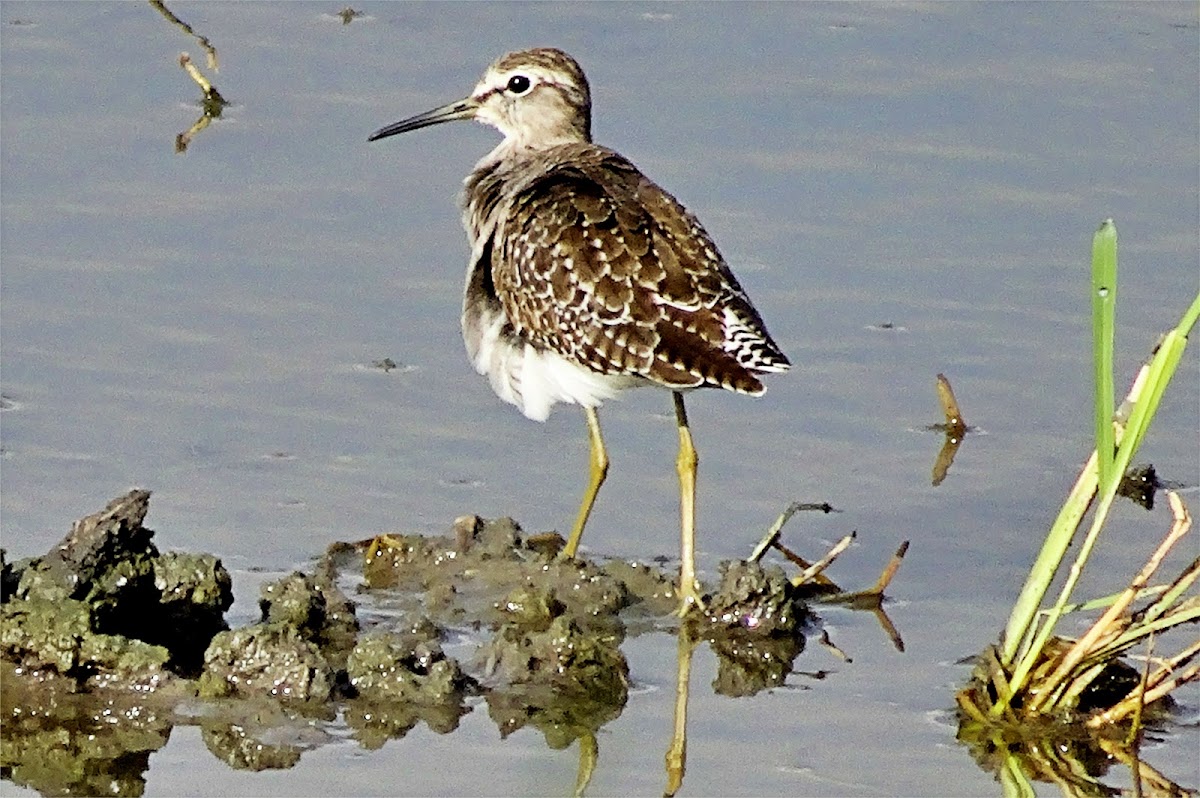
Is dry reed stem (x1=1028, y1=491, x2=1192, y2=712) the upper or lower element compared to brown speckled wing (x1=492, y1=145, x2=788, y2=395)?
lower

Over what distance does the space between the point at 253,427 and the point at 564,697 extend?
2.13 m

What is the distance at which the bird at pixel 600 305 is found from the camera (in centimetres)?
713

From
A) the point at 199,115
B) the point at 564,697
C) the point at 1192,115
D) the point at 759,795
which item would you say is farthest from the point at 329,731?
the point at 1192,115

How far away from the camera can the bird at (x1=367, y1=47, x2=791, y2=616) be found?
7133mm

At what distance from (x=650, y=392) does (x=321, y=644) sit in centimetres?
260

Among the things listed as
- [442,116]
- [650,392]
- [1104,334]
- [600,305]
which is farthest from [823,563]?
[442,116]

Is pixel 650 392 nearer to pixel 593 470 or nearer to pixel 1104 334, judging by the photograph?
pixel 593 470

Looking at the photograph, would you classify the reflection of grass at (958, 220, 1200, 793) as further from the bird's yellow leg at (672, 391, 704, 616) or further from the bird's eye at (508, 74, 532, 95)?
the bird's eye at (508, 74, 532, 95)

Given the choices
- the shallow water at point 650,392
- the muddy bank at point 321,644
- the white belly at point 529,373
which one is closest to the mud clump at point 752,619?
the muddy bank at point 321,644

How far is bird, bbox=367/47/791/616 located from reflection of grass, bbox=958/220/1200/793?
3.61ft

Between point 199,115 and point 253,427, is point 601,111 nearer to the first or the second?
point 199,115

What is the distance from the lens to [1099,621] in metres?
6.07

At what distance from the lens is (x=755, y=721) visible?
252 inches

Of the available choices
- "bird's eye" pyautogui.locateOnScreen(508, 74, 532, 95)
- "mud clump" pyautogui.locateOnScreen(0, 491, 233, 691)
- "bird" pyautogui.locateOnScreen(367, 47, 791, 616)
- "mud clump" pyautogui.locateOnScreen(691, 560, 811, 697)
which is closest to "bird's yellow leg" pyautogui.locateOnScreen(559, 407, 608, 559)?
"bird" pyautogui.locateOnScreen(367, 47, 791, 616)
